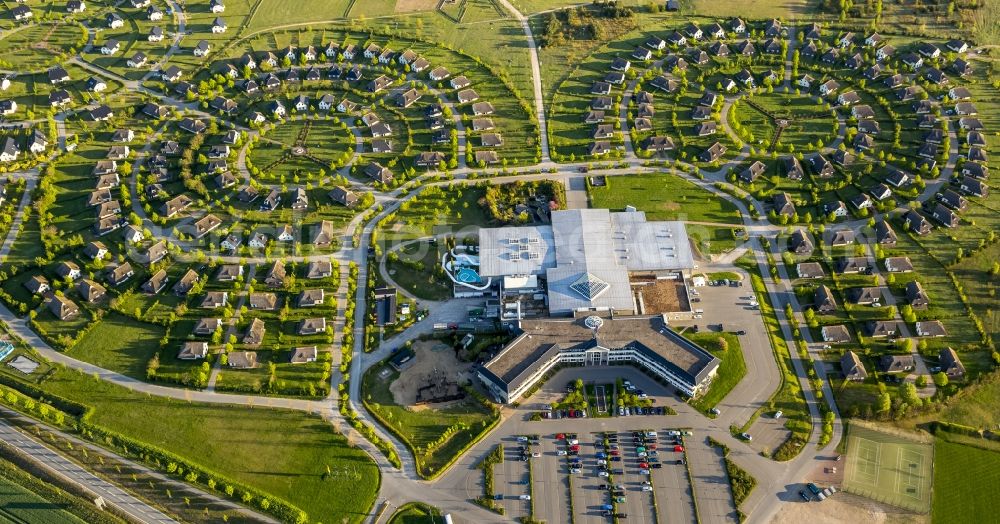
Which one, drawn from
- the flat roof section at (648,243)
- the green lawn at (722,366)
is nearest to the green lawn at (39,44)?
the flat roof section at (648,243)

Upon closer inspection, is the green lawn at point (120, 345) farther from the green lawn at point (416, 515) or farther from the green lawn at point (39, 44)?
the green lawn at point (39, 44)

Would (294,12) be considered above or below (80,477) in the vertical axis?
above

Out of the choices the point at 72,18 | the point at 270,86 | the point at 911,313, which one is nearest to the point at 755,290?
the point at 911,313

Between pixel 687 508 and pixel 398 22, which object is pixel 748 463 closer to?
pixel 687 508

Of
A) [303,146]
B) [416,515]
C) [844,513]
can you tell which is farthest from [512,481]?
[303,146]

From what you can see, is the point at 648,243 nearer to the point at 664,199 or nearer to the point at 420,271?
the point at 664,199

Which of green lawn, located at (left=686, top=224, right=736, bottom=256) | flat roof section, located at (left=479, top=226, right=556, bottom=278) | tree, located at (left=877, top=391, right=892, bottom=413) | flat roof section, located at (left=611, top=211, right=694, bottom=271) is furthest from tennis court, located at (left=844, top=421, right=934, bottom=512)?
flat roof section, located at (left=479, top=226, right=556, bottom=278)
